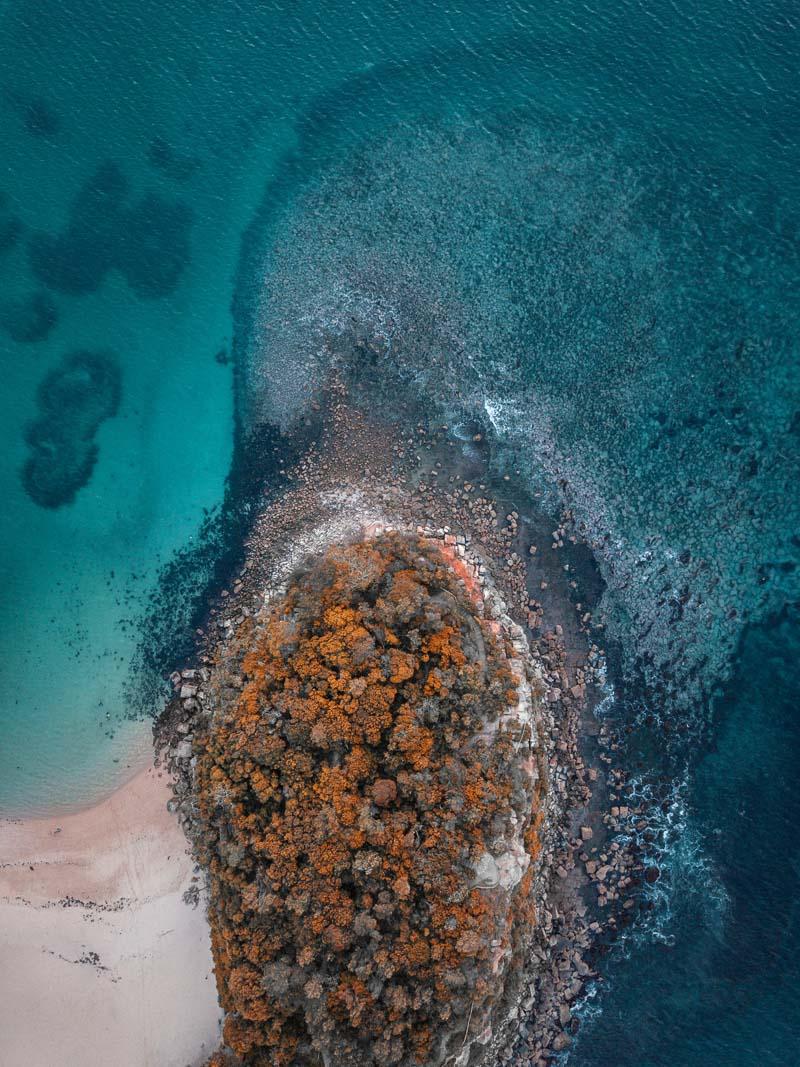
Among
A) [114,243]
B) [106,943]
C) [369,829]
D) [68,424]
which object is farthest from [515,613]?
[114,243]

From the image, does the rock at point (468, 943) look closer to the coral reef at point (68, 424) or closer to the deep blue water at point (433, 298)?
the deep blue water at point (433, 298)

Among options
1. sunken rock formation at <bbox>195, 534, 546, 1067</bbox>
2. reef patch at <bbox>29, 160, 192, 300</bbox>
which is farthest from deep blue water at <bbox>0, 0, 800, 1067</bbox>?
sunken rock formation at <bbox>195, 534, 546, 1067</bbox>

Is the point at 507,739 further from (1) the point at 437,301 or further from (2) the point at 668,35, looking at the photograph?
(2) the point at 668,35

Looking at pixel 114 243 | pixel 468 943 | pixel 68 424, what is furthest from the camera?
pixel 114 243

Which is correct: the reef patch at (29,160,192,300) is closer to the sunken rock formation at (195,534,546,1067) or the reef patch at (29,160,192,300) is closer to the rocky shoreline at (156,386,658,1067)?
the rocky shoreline at (156,386,658,1067)

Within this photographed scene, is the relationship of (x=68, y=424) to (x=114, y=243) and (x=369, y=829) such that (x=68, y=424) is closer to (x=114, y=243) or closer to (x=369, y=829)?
(x=114, y=243)

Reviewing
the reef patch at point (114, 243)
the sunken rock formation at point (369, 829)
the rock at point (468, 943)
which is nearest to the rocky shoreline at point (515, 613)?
the sunken rock formation at point (369, 829)
